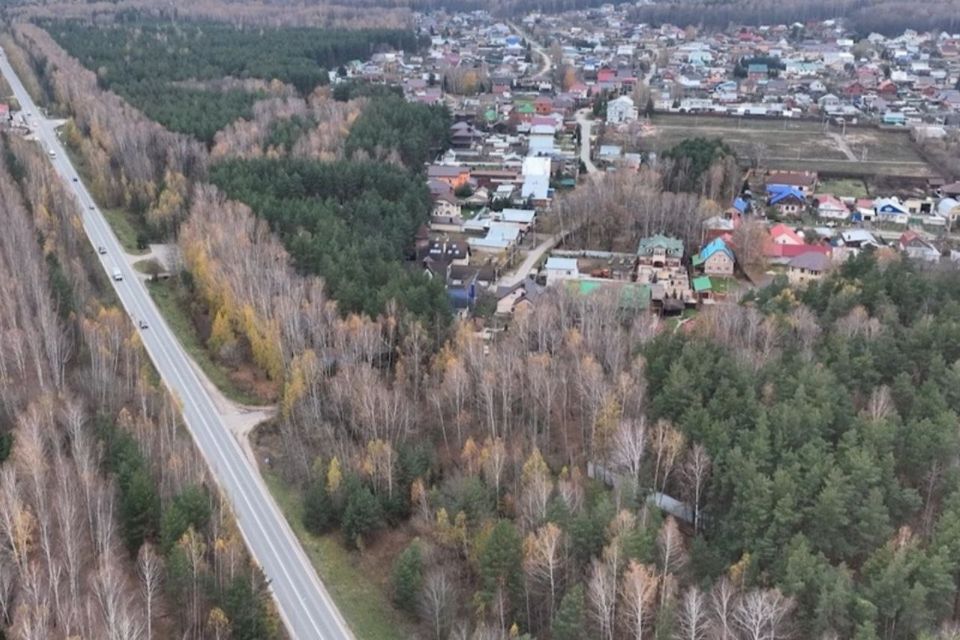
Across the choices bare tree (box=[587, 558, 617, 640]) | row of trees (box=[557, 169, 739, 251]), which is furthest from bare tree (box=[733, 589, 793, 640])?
row of trees (box=[557, 169, 739, 251])

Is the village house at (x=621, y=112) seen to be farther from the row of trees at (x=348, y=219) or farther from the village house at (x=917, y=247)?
the village house at (x=917, y=247)

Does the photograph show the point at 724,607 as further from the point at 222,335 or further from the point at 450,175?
the point at 450,175

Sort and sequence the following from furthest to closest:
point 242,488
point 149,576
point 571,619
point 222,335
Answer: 1. point 222,335
2. point 242,488
3. point 149,576
4. point 571,619

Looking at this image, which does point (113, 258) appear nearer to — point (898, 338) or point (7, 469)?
point (7, 469)

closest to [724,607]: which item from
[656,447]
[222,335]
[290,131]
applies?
[656,447]

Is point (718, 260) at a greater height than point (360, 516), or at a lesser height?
greater

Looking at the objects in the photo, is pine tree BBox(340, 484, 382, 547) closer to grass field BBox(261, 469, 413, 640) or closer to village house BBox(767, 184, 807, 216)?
grass field BBox(261, 469, 413, 640)
